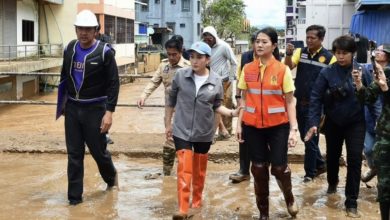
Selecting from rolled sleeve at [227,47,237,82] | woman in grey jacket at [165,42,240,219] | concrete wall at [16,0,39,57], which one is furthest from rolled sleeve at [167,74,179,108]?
concrete wall at [16,0,39,57]

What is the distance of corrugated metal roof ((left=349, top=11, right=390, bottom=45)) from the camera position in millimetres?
18203

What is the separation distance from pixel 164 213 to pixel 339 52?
2210mm

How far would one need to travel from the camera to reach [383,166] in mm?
4148

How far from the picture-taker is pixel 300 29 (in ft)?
136

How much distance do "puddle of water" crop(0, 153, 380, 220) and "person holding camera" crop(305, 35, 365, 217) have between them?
0.33 metres

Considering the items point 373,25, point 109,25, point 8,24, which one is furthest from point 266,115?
point 109,25

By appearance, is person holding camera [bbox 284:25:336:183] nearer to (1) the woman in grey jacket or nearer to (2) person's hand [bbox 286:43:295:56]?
(2) person's hand [bbox 286:43:295:56]

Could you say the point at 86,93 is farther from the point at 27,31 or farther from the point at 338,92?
the point at 27,31

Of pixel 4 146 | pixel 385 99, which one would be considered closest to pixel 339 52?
pixel 385 99

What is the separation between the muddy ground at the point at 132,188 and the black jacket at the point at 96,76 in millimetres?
1023

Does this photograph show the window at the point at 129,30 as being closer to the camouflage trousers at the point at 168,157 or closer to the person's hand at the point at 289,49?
the camouflage trousers at the point at 168,157

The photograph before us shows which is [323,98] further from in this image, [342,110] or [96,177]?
[96,177]

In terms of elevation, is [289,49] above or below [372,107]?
above

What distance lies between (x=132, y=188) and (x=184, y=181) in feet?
4.73
